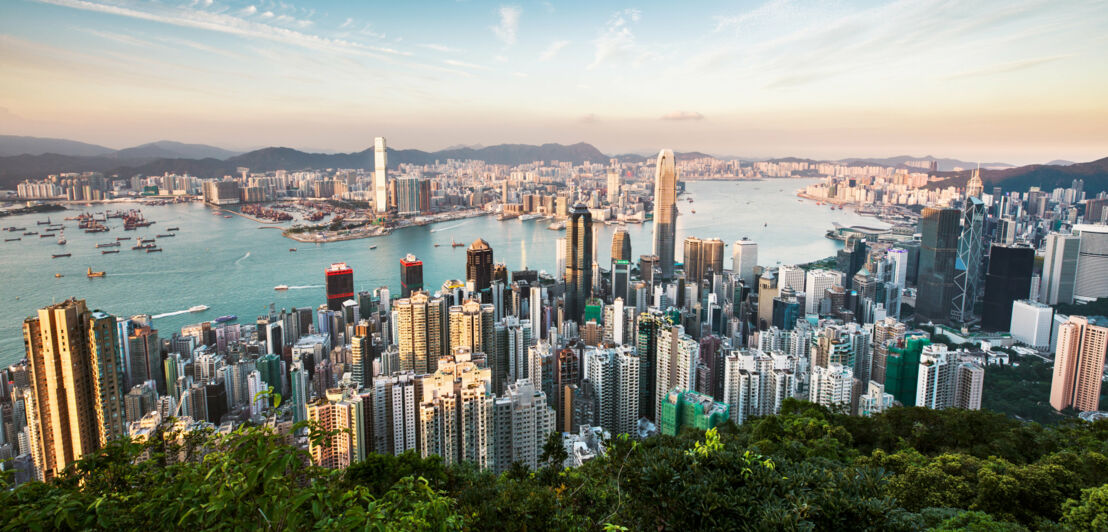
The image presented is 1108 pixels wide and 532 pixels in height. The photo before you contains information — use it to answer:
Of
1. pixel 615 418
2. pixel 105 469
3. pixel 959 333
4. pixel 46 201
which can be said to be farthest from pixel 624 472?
pixel 46 201

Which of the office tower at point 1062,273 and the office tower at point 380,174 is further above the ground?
the office tower at point 380,174

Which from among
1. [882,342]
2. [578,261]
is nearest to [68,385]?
[578,261]

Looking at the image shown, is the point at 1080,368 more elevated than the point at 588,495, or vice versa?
the point at 588,495

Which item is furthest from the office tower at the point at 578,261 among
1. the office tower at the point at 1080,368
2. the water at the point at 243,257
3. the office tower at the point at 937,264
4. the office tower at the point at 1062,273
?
the office tower at the point at 1062,273

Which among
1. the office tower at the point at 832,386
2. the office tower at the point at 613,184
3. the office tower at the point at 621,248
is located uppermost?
the office tower at the point at 613,184

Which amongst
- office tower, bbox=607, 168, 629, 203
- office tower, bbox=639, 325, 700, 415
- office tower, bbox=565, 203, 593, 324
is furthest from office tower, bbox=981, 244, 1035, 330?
office tower, bbox=607, 168, 629, 203

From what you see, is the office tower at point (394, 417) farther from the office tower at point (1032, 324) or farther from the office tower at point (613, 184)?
the office tower at point (613, 184)

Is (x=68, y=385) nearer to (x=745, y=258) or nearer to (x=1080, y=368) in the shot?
(x=1080, y=368)
